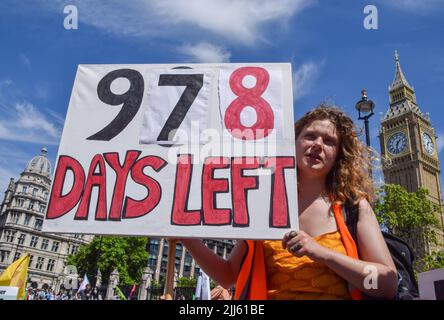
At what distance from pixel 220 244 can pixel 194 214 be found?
77258mm

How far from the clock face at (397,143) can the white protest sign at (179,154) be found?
80.0m

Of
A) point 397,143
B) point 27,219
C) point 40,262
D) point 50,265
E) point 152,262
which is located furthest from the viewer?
point 397,143

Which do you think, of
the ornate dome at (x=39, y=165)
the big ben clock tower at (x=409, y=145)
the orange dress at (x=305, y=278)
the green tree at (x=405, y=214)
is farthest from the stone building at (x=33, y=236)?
the orange dress at (x=305, y=278)

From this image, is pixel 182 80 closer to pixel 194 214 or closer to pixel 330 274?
pixel 194 214

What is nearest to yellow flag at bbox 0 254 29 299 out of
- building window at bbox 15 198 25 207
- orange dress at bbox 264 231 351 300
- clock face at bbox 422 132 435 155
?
orange dress at bbox 264 231 351 300

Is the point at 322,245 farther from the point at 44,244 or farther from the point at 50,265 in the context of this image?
the point at 50,265

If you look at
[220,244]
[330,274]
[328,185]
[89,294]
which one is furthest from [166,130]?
[220,244]

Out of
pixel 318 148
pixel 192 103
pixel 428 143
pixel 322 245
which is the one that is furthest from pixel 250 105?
pixel 428 143

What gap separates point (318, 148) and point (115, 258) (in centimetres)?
4905

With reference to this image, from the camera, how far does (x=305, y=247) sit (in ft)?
6.11

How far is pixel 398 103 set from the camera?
252 feet

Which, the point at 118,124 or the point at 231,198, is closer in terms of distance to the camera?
the point at 231,198
